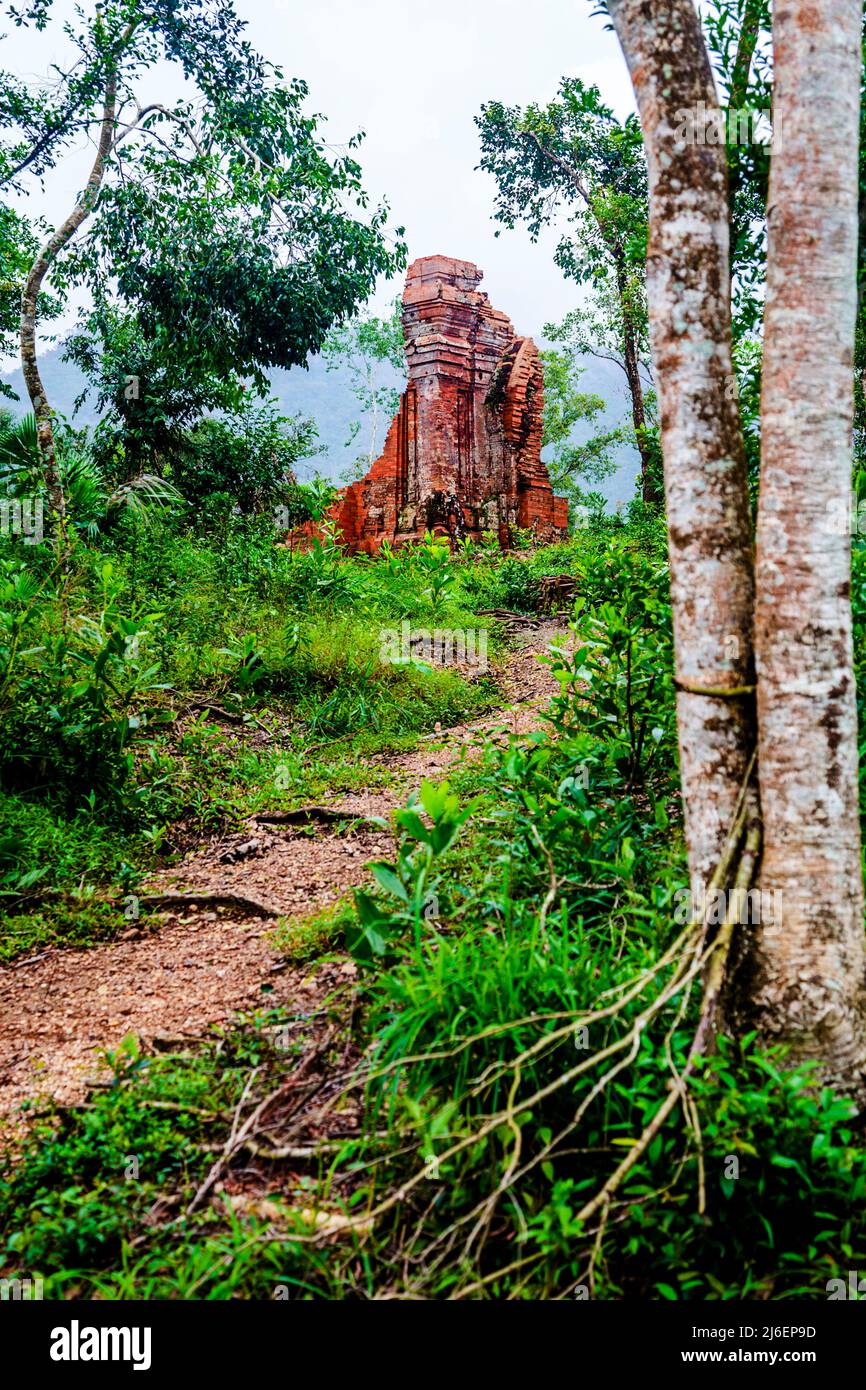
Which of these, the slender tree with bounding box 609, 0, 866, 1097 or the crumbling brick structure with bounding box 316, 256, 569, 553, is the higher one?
the crumbling brick structure with bounding box 316, 256, 569, 553

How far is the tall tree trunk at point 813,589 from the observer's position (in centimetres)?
234

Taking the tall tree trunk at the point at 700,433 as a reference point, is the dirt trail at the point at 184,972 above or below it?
below

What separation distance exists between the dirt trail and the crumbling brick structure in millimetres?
11260

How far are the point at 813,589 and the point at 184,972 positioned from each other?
9.34ft

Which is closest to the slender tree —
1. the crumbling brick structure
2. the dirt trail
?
the dirt trail

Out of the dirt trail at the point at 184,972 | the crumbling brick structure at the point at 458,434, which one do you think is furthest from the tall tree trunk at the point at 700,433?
the crumbling brick structure at the point at 458,434

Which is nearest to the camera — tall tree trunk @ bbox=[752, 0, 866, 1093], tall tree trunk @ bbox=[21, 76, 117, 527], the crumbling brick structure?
tall tree trunk @ bbox=[752, 0, 866, 1093]

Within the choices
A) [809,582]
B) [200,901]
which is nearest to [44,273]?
[200,901]

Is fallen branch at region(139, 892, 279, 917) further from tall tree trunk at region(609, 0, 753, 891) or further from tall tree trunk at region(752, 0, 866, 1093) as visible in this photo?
tall tree trunk at region(752, 0, 866, 1093)

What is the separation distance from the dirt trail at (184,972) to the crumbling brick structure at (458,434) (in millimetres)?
11260

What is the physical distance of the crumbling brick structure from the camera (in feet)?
53.4

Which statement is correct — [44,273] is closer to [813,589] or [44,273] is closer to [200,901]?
[200,901]

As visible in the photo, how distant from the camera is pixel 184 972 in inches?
149

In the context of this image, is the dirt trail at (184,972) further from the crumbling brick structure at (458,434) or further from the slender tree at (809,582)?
the crumbling brick structure at (458,434)
